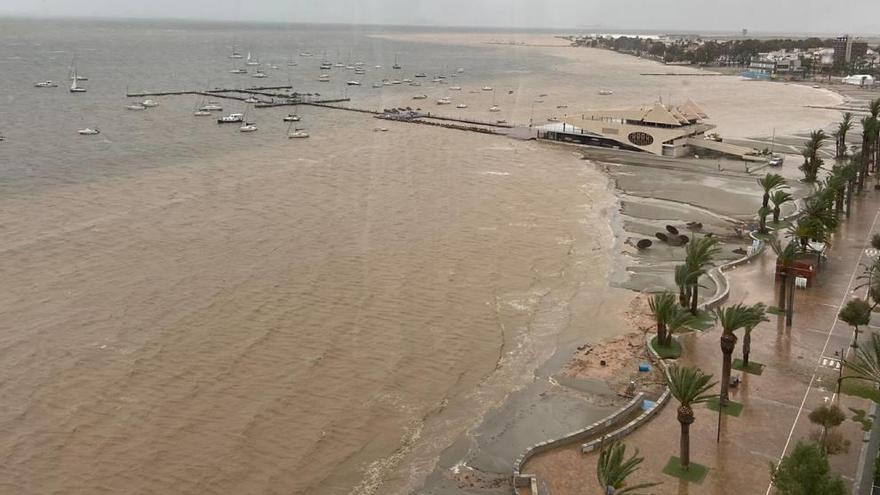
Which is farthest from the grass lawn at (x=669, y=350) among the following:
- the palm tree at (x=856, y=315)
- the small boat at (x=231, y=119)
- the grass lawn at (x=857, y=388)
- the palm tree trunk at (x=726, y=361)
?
the small boat at (x=231, y=119)

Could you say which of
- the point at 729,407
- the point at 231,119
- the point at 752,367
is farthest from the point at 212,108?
the point at 729,407

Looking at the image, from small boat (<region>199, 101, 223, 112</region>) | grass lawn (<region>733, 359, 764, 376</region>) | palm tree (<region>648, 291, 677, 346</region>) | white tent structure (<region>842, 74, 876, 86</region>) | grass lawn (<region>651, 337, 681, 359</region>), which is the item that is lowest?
grass lawn (<region>651, 337, 681, 359</region>)

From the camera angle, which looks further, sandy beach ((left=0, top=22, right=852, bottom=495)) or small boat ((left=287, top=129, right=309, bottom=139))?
small boat ((left=287, top=129, right=309, bottom=139))

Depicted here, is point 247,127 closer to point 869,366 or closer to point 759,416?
point 759,416

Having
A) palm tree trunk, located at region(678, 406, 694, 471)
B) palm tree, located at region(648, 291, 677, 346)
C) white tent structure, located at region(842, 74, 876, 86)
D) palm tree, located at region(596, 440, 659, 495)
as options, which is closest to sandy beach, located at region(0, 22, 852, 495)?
palm tree, located at region(648, 291, 677, 346)

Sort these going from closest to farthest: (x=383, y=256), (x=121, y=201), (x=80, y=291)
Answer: (x=80, y=291), (x=383, y=256), (x=121, y=201)

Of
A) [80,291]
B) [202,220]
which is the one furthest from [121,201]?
[80,291]

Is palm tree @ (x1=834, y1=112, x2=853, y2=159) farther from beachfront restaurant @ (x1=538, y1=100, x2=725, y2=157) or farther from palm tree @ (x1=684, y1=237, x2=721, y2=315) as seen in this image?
palm tree @ (x1=684, y1=237, x2=721, y2=315)

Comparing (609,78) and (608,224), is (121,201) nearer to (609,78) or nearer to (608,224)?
(608,224)
